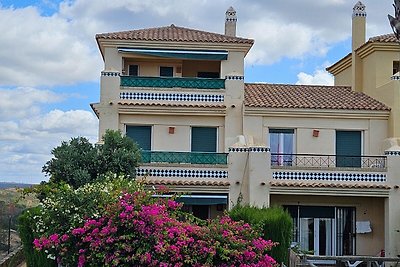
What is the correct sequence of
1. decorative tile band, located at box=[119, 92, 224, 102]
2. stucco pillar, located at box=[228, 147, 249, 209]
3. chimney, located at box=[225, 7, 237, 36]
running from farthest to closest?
chimney, located at box=[225, 7, 237, 36] < decorative tile band, located at box=[119, 92, 224, 102] < stucco pillar, located at box=[228, 147, 249, 209]

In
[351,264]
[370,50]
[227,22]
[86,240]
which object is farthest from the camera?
[227,22]

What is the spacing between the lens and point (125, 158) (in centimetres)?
2367

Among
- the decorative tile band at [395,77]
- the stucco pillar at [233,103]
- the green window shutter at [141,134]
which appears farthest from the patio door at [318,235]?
the green window shutter at [141,134]

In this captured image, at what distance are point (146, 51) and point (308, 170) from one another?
29.0ft

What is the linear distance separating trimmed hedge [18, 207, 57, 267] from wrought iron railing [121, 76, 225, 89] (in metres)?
11.0

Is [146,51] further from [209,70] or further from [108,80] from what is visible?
[209,70]

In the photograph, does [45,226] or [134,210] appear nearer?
[134,210]

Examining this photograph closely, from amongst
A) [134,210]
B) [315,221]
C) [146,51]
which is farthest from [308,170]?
[134,210]

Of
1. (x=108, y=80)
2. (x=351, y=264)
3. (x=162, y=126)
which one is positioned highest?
(x=108, y=80)

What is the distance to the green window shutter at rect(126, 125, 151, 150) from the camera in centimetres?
2966

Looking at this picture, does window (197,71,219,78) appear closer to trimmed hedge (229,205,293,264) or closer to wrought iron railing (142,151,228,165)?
wrought iron railing (142,151,228,165)

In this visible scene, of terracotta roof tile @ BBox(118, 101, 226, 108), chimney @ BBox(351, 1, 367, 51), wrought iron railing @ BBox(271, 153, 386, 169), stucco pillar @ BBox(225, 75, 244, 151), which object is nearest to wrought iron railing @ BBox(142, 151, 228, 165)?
stucco pillar @ BBox(225, 75, 244, 151)

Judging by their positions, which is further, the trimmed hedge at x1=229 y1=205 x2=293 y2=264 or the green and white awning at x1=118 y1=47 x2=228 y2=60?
the green and white awning at x1=118 y1=47 x2=228 y2=60

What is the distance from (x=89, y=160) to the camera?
2334cm
